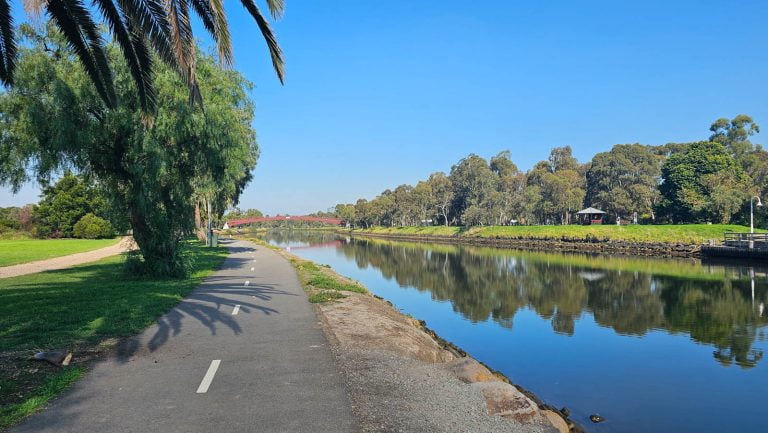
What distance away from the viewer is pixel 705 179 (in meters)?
65.7

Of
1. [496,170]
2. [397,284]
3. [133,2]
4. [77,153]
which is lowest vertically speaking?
[397,284]

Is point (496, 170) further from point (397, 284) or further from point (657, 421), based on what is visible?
point (657, 421)

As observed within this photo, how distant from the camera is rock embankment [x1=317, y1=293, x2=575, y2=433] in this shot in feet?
20.9

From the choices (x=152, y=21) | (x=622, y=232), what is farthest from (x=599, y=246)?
(x=152, y=21)

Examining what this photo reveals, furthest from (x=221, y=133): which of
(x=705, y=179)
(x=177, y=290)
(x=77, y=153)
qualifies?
(x=705, y=179)

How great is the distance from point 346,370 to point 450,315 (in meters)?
14.3

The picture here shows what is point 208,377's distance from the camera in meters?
7.85

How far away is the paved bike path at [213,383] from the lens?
6035mm

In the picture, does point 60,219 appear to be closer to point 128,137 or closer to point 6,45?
point 128,137

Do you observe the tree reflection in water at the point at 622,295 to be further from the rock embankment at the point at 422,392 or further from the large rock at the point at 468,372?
the rock embankment at the point at 422,392

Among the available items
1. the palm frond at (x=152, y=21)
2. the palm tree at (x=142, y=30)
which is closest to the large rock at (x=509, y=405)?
the palm tree at (x=142, y=30)

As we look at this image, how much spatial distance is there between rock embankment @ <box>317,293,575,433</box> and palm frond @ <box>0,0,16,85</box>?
320 inches

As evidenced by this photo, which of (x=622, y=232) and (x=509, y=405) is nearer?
(x=509, y=405)

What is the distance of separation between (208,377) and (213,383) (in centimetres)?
32
